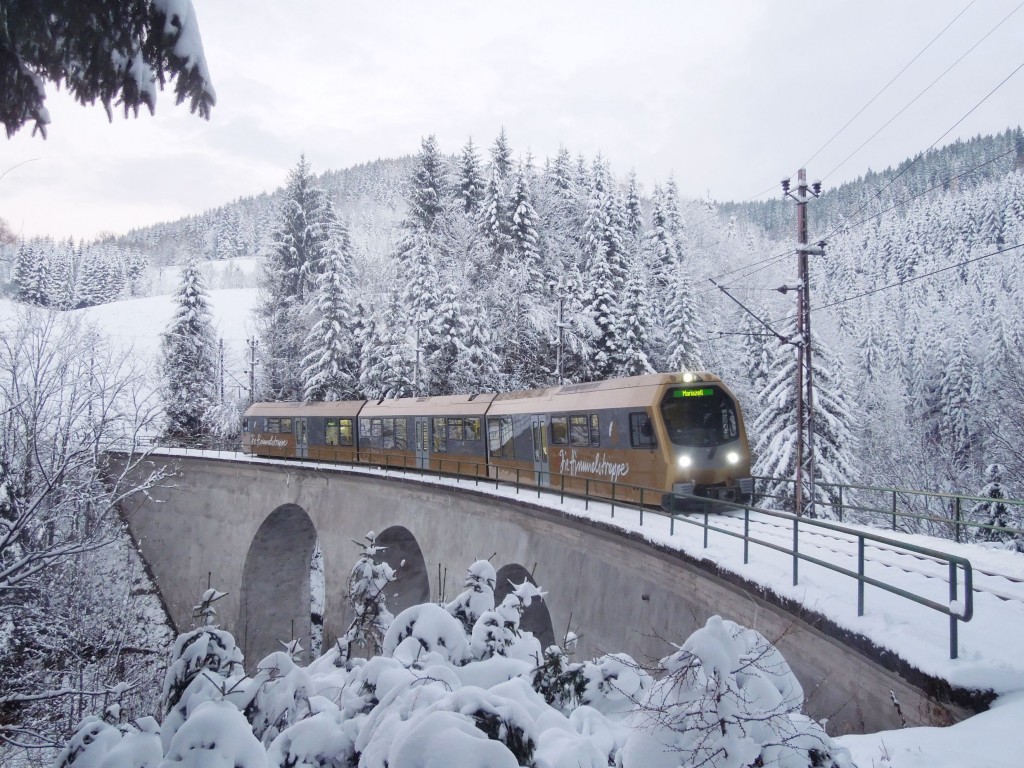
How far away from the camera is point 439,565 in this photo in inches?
454

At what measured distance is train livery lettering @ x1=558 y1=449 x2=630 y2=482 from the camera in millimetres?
15172

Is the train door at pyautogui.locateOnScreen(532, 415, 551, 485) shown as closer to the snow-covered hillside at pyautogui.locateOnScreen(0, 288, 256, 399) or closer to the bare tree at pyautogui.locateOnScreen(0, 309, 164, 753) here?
the bare tree at pyautogui.locateOnScreen(0, 309, 164, 753)

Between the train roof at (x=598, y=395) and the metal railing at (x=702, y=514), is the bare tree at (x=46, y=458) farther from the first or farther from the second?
the train roof at (x=598, y=395)

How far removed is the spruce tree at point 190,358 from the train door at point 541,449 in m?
34.0

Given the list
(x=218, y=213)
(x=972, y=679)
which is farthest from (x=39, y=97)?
(x=218, y=213)

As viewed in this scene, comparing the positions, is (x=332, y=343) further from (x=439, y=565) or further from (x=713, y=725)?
(x=713, y=725)

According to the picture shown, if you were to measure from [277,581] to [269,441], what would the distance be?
290 inches

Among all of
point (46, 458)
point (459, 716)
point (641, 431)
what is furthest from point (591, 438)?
point (459, 716)

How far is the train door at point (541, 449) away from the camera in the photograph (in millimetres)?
18219

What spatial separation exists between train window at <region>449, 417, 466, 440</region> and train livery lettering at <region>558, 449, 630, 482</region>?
5.99 metres

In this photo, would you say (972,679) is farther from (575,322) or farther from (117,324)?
(117,324)

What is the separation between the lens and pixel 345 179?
190 metres

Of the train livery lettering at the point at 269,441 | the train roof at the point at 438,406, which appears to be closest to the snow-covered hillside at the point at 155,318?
the train livery lettering at the point at 269,441

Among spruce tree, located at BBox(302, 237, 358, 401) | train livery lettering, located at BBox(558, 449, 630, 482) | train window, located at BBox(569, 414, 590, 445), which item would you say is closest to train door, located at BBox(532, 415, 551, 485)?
train livery lettering, located at BBox(558, 449, 630, 482)
